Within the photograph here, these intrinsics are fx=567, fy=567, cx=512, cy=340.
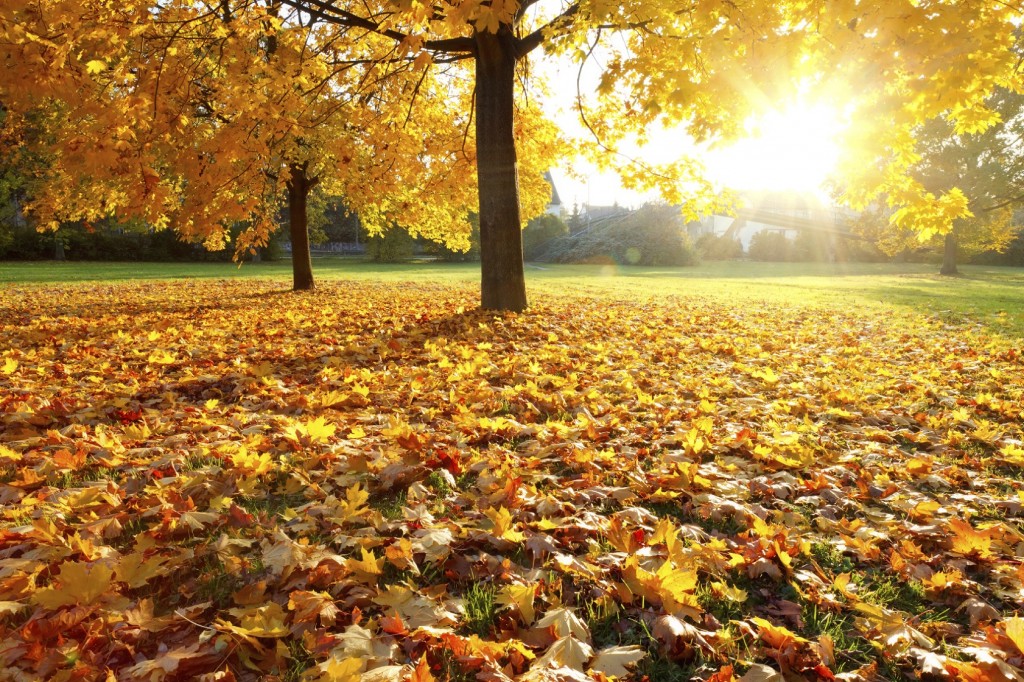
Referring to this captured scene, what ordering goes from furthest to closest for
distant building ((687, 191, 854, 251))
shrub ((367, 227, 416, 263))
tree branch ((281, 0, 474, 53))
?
distant building ((687, 191, 854, 251))
shrub ((367, 227, 416, 263))
tree branch ((281, 0, 474, 53))

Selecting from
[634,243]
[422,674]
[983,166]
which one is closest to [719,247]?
[634,243]

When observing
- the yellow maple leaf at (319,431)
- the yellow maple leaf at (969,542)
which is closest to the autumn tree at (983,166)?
the yellow maple leaf at (969,542)

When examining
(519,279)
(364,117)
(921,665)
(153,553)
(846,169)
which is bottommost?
(921,665)

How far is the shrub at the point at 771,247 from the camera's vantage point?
4578 cm

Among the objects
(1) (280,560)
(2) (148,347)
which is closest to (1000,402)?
(1) (280,560)

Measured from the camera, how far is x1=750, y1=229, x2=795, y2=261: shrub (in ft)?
150

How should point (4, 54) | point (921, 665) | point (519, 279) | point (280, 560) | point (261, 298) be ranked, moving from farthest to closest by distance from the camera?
point (261, 298), point (519, 279), point (4, 54), point (280, 560), point (921, 665)

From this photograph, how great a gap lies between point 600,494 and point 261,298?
12.8 m

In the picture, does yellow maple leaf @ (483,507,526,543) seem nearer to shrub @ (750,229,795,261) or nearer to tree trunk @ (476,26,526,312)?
tree trunk @ (476,26,526,312)

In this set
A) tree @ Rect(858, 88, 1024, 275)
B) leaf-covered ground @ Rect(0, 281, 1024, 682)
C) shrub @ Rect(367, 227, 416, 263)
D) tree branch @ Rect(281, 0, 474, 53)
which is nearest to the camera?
leaf-covered ground @ Rect(0, 281, 1024, 682)

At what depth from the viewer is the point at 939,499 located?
118 inches

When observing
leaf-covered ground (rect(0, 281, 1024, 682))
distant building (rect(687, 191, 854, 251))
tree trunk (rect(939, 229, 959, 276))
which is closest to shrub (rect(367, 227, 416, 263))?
distant building (rect(687, 191, 854, 251))

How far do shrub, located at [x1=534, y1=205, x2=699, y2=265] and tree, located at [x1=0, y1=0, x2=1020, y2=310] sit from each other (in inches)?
1249

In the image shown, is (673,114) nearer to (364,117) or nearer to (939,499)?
(364,117)
